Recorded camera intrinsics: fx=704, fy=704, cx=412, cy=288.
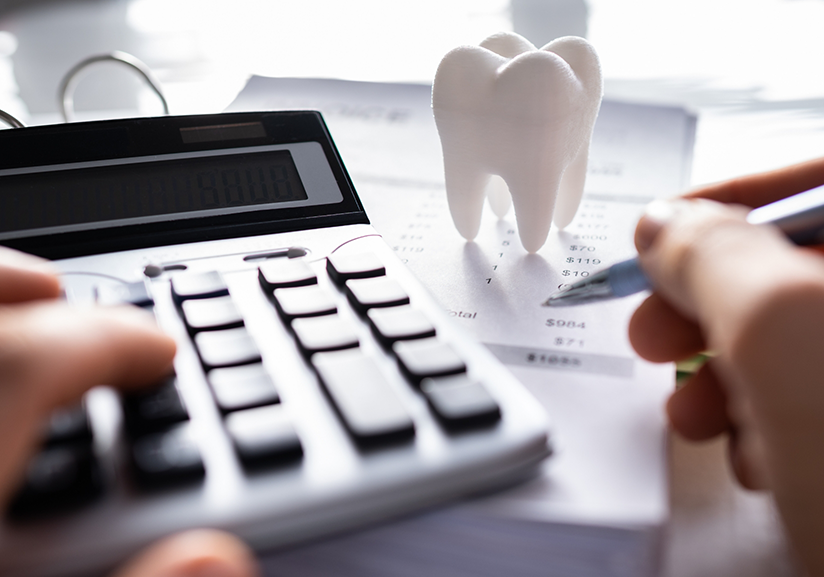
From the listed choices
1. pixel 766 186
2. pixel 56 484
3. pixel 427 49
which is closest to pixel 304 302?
pixel 56 484

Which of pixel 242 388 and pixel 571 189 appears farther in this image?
pixel 571 189

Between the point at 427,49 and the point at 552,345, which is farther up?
the point at 427,49

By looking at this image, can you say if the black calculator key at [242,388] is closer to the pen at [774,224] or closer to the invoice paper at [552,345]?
the invoice paper at [552,345]

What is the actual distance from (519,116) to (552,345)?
130mm

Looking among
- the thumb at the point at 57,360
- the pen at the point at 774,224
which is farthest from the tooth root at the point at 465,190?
the thumb at the point at 57,360

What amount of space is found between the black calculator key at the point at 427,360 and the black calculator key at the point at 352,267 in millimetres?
73

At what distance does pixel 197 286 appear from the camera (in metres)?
0.34

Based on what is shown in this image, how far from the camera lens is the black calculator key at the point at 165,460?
227 mm

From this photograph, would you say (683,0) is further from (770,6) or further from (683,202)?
(683,202)

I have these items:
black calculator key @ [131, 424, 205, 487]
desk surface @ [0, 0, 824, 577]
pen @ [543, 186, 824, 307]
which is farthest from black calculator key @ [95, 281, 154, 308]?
desk surface @ [0, 0, 824, 577]

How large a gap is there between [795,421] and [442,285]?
0.24m

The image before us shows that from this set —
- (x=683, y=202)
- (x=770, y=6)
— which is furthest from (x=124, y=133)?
(x=770, y=6)

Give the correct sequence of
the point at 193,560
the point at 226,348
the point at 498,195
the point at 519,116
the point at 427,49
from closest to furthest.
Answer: the point at 193,560
the point at 226,348
the point at 519,116
the point at 498,195
the point at 427,49

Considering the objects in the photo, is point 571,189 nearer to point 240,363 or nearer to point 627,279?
point 627,279
